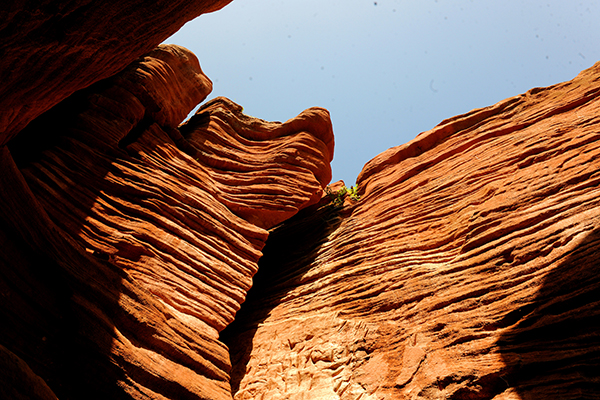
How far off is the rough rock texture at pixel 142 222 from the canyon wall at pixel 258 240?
36 millimetres

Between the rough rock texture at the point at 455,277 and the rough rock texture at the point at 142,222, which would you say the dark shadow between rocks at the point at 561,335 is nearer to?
the rough rock texture at the point at 455,277

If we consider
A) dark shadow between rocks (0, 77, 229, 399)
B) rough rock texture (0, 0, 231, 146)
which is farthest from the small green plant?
rough rock texture (0, 0, 231, 146)

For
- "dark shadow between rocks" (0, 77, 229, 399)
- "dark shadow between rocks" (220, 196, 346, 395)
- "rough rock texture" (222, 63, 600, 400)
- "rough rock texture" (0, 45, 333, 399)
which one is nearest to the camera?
"dark shadow between rocks" (0, 77, 229, 399)

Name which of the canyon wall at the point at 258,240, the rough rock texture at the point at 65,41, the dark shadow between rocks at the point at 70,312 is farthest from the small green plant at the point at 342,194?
the rough rock texture at the point at 65,41

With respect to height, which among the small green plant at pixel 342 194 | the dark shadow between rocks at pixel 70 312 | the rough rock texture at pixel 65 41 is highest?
the small green plant at pixel 342 194

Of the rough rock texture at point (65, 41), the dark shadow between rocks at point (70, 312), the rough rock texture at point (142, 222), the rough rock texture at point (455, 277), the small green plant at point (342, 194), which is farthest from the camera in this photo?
the small green plant at point (342, 194)

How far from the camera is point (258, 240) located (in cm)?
1091

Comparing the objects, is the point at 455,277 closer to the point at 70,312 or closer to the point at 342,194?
the point at 342,194

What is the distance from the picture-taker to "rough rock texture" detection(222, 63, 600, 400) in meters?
6.10

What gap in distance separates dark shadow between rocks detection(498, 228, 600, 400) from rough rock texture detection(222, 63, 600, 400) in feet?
0.05

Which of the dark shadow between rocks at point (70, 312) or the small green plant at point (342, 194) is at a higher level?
the small green plant at point (342, 194)

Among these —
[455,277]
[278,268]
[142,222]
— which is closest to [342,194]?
[278,268]

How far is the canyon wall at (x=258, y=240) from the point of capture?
17.4ft

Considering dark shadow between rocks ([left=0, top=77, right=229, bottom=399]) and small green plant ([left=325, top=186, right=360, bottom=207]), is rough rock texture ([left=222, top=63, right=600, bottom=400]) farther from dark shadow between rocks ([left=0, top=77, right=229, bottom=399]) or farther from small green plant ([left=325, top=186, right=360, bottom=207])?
dark shadow between rocks ([left=0, top=77, right=229, bottom=399])
